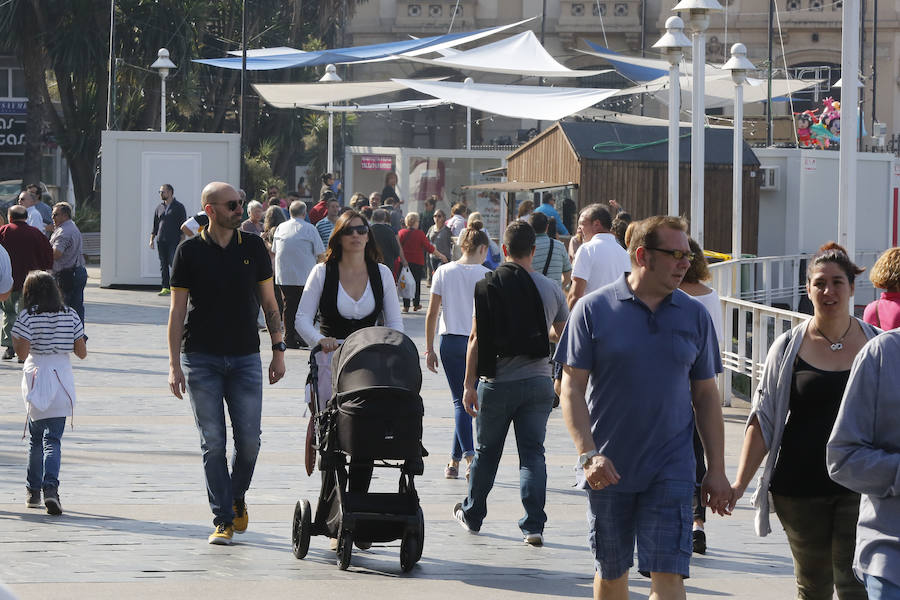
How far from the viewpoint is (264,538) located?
7410mm

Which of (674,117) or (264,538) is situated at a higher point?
(674,117)

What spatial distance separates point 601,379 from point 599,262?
5298 mm

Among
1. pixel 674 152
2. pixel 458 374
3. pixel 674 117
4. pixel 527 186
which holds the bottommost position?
pixel 458 374

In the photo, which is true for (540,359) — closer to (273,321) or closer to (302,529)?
(273,321)

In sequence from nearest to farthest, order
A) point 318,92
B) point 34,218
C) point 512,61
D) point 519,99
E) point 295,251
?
point 295,251 < point 34,218 < point 519,99 < point 512,61 < point 318,92

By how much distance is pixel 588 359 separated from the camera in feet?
16.6

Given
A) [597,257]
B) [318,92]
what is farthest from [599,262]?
[318,92]

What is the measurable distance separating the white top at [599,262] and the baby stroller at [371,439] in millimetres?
3654

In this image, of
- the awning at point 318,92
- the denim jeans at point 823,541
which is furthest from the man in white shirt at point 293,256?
the denim jeans at point 823,541

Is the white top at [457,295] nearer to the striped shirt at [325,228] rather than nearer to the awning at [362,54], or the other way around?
the striped shirt at [325,228]

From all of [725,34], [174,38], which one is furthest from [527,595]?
[725,34]

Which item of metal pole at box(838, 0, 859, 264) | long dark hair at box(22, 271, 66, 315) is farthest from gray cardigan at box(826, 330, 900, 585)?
metal pole at box(838, 0, 859, 264)

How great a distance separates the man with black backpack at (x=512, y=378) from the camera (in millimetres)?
7434

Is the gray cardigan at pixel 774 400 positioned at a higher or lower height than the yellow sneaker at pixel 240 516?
higher
